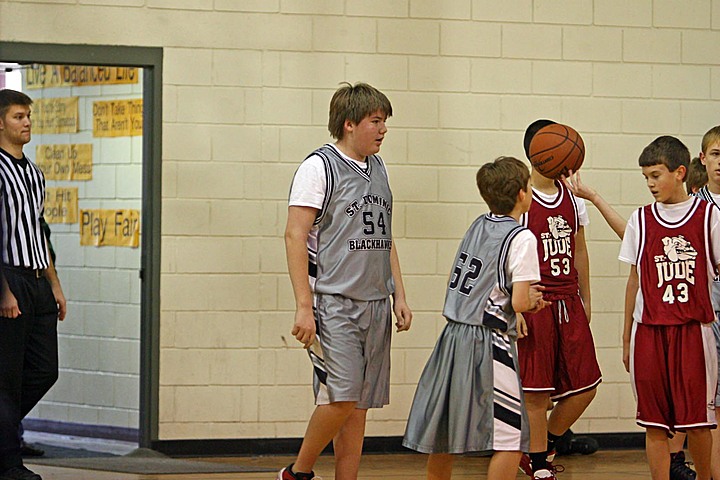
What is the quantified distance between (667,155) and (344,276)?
49.8 inches

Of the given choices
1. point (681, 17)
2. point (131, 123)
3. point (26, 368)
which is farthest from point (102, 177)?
point (681, 17)

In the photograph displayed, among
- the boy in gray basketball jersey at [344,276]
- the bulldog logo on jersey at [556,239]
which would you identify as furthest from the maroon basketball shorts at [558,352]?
the boy in gray basketball jersey at [344,276]

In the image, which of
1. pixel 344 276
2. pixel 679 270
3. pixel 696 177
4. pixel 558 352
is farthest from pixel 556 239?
pixel 344 276

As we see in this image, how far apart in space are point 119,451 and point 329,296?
8.60 ft

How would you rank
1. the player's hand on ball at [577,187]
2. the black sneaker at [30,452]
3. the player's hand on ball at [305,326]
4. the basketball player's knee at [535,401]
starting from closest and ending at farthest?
the player's hand on ball at [305,326] < the player's hand on ball at [577,187] < the basketball player's knee at [535,401] < the black sneaker at [30,452]

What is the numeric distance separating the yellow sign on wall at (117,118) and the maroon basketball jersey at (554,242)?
271 centimetres

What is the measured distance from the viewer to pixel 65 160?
624 cm

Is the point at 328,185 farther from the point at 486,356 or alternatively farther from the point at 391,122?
the point at 391,122

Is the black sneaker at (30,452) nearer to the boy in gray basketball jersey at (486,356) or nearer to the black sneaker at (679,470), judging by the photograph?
the boy in gray basketball jersey at (486,356)

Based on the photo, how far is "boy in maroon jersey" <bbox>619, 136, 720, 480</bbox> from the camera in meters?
3.72

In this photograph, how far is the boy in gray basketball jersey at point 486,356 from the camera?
3.35 metres

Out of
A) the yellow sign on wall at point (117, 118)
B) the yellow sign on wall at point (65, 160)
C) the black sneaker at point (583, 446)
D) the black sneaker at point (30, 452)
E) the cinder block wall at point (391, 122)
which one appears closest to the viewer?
the cinder block wall at point (391, 122)

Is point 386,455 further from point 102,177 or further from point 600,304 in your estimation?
point 102,177

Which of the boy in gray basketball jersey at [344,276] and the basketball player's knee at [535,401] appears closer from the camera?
the boy in gray basketball jersey at [344,276]
